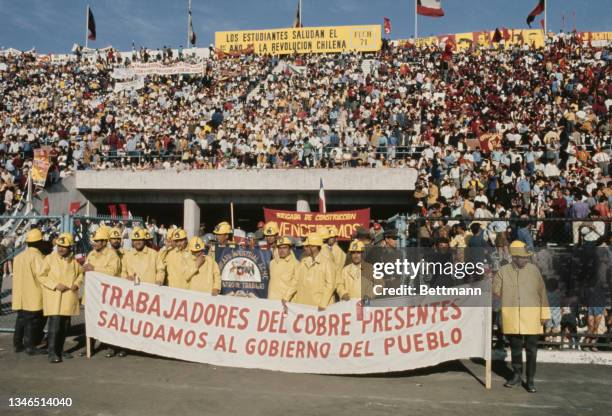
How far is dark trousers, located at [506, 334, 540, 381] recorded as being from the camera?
679 cm

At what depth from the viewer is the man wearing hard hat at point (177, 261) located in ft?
28.1

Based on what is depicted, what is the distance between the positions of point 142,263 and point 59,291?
1.21 m

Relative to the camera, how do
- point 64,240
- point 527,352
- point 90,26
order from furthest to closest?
point 90,26
point 64,240
point 527,352

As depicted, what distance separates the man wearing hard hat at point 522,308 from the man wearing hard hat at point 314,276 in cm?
223

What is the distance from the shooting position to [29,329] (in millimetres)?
8359

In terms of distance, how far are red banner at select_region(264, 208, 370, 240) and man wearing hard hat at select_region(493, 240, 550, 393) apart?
5.14m

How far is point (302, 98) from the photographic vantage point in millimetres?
28969

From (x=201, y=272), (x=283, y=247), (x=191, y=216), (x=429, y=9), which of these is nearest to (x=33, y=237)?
(x=201, y=272)

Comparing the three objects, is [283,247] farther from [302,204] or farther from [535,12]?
[535,12]

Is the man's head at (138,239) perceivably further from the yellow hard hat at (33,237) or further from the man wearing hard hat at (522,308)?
the man wearing hard hat at (522,308)

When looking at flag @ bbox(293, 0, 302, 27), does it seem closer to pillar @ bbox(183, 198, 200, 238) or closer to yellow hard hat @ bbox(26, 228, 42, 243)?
pillar @ bbox(183, 198, 200, 238)

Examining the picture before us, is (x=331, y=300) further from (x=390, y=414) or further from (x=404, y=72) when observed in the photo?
(x=404, y=72)

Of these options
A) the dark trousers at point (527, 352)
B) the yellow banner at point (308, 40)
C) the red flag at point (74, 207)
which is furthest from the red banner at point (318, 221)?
the yellow banner at point (308, 40)

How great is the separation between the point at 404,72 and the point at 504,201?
16305mm
